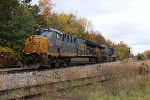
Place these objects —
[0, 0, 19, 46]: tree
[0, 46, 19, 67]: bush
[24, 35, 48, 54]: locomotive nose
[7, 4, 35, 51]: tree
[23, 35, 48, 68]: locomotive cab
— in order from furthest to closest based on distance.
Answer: [0, 0, 19, 46]: tree < [7, 4, 35, 51]: tree < [0, 46, 19, 67]: bush < [24, 35, 48, 54]: locomotive nose < [23, 35, 48, 68]: locomotive cab

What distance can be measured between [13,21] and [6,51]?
5089mm

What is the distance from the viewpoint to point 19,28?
127 feet

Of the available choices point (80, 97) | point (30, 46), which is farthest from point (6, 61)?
point (80, 97)

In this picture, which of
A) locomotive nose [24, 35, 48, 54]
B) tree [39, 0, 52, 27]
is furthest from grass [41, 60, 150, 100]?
tree [39, 0, 52, 27]

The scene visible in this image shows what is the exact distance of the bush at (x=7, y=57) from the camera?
112ft

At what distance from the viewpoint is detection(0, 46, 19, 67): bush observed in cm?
3400

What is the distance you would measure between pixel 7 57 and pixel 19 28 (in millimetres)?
5126

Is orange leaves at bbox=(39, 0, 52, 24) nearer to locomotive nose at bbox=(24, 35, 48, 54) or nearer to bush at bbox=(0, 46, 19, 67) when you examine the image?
bush at bbox=(0, 46, 19, 67)

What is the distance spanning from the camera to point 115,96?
1186 centimetres

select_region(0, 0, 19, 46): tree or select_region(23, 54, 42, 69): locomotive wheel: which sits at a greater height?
select_region(0, 0, 19, 46): tree

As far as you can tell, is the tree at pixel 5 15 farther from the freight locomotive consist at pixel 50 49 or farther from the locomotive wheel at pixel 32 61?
the locomotive wheel at pixel 32 61

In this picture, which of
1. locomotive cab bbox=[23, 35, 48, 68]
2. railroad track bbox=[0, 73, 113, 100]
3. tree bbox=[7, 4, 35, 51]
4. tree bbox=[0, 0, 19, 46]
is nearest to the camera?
railroad track bbox=[0, 73, 113, 100]

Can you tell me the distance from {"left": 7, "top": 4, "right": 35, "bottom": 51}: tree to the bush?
1.61m

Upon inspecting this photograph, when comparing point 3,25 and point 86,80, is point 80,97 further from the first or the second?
point 3,25
